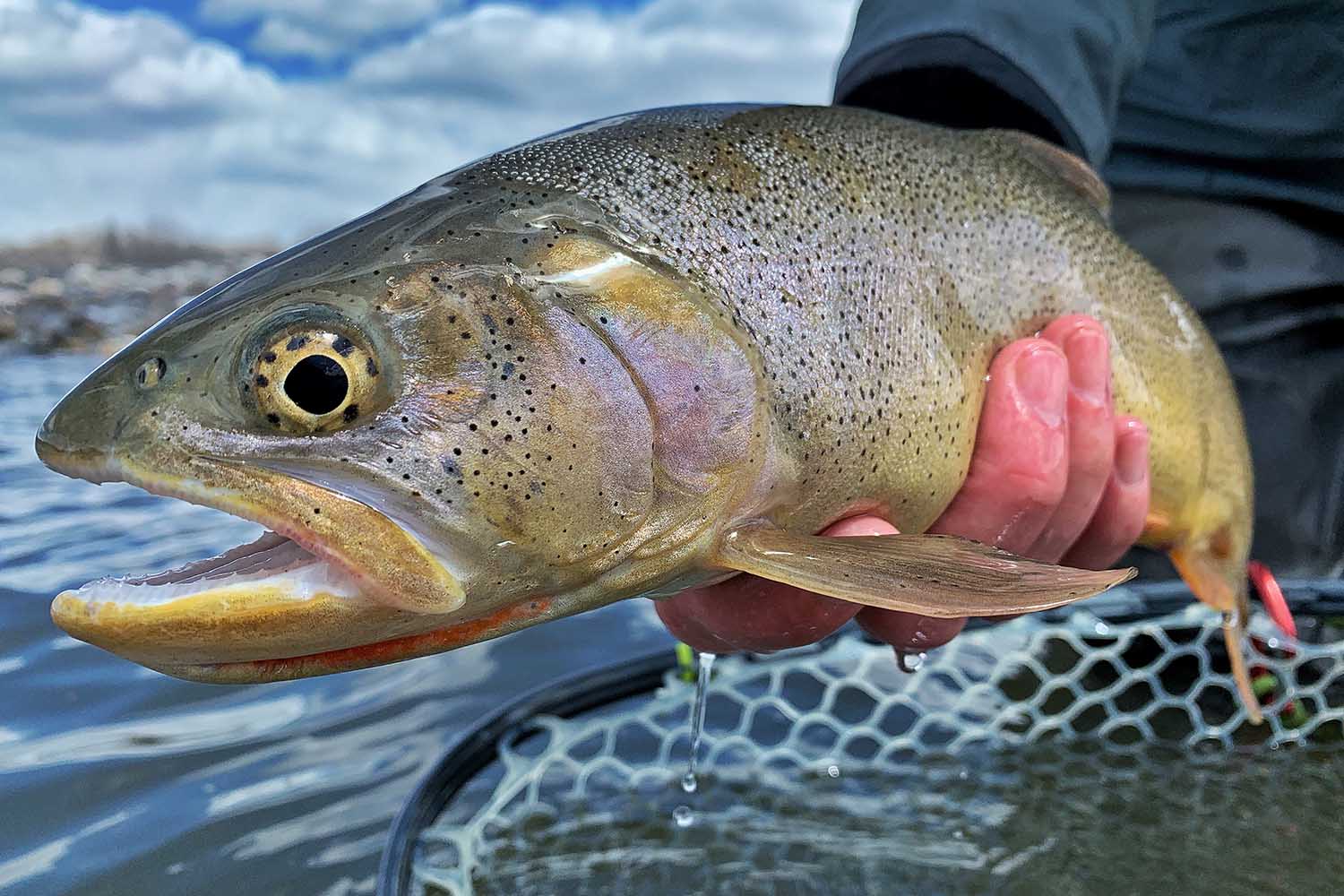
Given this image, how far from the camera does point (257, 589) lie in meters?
1.24

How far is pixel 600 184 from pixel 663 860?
1.47m

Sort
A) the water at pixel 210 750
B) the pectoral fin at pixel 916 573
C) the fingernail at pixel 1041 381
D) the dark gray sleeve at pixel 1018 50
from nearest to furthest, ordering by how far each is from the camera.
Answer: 1. the pectoral fin at pixel 916 573
2. the fingernail at pixel 1041 381
3. the water at pixel 210 750
4. the dark gray sleeve at pixel 1018 50

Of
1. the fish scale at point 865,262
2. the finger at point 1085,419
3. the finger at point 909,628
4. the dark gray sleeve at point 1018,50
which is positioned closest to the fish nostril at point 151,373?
the fish scale at point 865,262

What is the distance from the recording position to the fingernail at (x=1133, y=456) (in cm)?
232

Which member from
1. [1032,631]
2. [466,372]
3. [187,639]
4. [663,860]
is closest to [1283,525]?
[1032,631]

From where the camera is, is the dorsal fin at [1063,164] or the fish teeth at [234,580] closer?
the fish teeth at [234,580]

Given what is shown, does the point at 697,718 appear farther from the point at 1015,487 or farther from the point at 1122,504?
the point at 1122,504

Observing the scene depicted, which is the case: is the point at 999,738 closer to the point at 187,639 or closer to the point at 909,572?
the point at 909,572

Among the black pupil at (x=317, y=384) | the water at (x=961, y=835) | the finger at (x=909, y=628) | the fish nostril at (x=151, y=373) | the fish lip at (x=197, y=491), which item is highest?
the fish nostril at (x=151, y=373)

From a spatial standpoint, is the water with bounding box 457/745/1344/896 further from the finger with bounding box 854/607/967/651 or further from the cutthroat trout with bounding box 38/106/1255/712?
the cutthroat trout with bounding box 38/106/1255/712

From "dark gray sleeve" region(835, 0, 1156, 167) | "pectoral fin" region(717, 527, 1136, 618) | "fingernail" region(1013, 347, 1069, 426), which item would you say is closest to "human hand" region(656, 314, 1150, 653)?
"fingernail" region(1013, 347, 1069, 426)

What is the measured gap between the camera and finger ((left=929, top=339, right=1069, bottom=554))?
2039mm

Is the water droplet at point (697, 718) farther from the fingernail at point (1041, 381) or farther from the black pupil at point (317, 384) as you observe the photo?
the black pupil at point (317, 384)

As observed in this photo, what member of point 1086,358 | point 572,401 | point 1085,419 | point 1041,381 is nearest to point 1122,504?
point 1085,419
